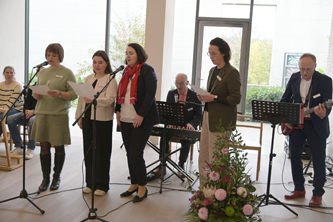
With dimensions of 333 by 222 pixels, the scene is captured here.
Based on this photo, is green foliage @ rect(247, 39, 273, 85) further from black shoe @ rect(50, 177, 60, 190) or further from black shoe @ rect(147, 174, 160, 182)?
black shoe @ rect(50, 177, 60, 190)

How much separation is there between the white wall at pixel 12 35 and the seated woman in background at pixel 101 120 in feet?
13.8

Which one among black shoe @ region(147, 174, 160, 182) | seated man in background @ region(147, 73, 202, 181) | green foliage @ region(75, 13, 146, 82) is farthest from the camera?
green foliage @ region(75, 13, 146, 82)

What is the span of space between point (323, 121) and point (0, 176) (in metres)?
3.49

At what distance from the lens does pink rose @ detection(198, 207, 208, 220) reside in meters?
2.04

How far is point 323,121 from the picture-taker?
323cm

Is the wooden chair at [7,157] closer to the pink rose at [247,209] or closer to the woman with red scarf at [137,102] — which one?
the woman with red scarf at [137,102]

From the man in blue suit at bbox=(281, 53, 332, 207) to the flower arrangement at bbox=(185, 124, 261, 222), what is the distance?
4.54ft

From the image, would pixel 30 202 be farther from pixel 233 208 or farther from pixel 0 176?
pixel 233 208

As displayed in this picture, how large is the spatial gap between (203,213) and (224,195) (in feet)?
0.54

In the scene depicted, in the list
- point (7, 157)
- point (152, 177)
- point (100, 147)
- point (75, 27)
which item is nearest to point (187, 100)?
point (152, 177)

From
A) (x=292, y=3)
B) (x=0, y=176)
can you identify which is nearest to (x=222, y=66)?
(x=0, y=176)

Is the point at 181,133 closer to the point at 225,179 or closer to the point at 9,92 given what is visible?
the point at 225,179

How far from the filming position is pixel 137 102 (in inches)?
122

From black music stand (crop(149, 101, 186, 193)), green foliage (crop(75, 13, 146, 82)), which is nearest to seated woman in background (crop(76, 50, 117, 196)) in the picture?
black music stand (crop(149, 101, 186, 193))
